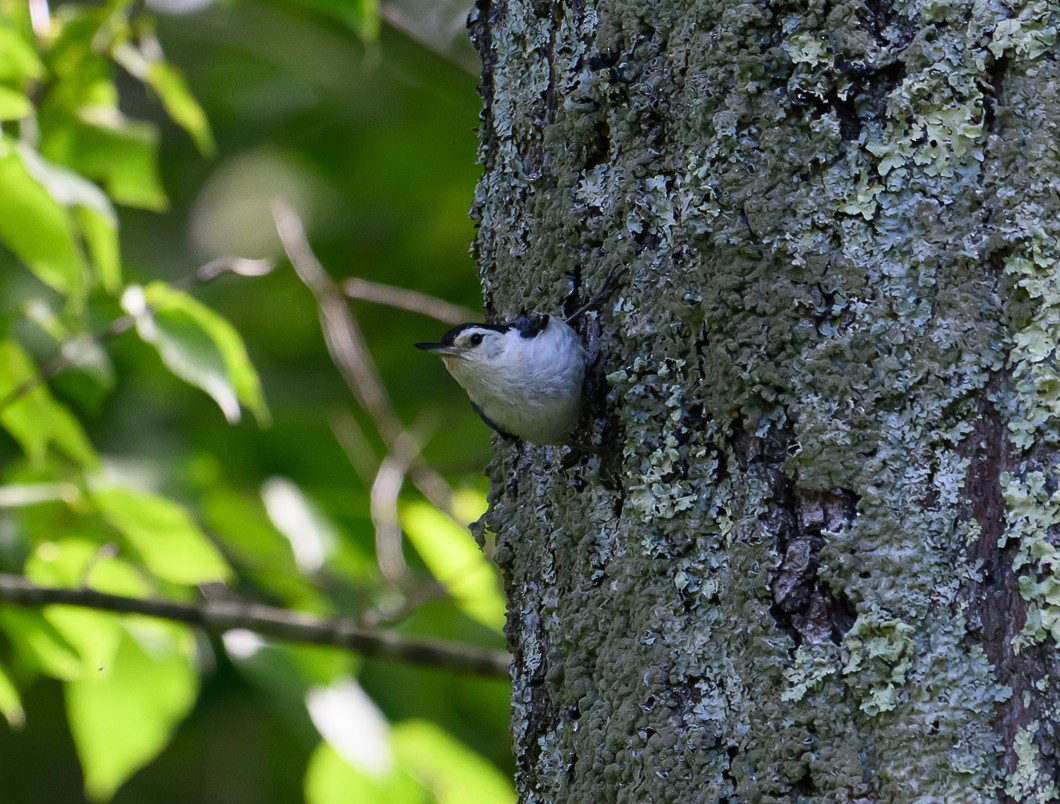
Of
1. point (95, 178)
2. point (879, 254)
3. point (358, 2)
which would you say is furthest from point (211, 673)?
point (879, 254)

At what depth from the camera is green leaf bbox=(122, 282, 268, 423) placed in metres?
2.19

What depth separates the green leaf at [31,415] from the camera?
2.43m

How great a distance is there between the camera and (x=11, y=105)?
2.23 meters

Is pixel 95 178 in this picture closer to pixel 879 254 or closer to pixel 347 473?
pixel 347 473

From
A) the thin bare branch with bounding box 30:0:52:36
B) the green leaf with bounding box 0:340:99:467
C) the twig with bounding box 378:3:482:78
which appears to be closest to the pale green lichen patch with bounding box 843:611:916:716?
the green leaf with bounding box 0:340:99:467

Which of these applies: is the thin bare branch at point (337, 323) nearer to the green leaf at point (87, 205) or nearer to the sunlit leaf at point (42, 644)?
the green leaf at point (87, 205)

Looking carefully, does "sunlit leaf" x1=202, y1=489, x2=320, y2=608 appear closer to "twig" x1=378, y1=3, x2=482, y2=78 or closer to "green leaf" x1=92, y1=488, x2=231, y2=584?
"green leaf" x1=92, y1=488, x2=231, y2=584

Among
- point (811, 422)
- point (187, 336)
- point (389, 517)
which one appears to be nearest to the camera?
point (811, 422)

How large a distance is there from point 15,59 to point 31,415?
722 millimetres

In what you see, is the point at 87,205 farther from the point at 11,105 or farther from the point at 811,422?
the point at 811,422

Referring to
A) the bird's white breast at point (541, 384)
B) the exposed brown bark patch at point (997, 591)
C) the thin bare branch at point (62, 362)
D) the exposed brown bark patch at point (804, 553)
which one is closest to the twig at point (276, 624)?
the thin bare branch at point (62, 362)

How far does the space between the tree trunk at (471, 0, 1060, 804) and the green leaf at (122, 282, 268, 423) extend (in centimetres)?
78

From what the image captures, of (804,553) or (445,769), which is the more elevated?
(804,553)

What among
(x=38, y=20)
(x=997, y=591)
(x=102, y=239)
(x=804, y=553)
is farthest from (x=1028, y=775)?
(x=38, y=20)
